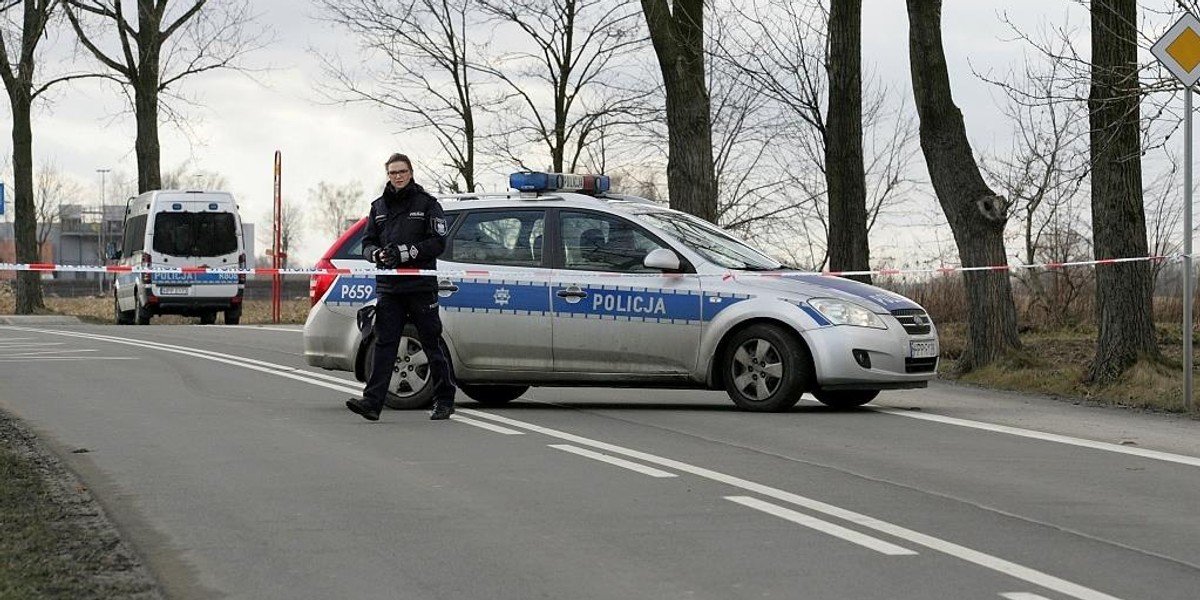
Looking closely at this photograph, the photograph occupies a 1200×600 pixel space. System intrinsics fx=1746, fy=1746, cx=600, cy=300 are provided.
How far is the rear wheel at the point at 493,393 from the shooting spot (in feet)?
45.5

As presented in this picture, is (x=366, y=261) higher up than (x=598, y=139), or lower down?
lower down

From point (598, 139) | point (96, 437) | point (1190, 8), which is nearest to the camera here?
point (96, 437)

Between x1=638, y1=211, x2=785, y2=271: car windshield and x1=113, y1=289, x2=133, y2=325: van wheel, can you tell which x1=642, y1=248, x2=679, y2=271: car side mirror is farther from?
x1=113, y1=289, x2=133, y2=325: van wheel

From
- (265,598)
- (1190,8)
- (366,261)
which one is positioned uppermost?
(1190,8)

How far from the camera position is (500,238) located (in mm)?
13234

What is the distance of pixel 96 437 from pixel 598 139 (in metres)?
28.9

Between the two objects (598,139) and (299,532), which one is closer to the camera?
(299,532)

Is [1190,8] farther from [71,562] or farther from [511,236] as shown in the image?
[71,562]

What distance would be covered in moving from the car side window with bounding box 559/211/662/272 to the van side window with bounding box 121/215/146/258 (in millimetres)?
21217

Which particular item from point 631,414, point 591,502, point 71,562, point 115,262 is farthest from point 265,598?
point 115,262

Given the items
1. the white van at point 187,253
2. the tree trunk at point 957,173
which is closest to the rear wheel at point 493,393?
the tree trunk at point 957,173

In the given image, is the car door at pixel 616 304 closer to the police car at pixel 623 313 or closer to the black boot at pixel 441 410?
the police car at pixel 623 313

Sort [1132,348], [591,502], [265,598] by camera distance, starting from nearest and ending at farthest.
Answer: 1. [265,598]
2. [591,502]
3. [1132,348]

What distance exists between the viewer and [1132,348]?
51.4 feet
